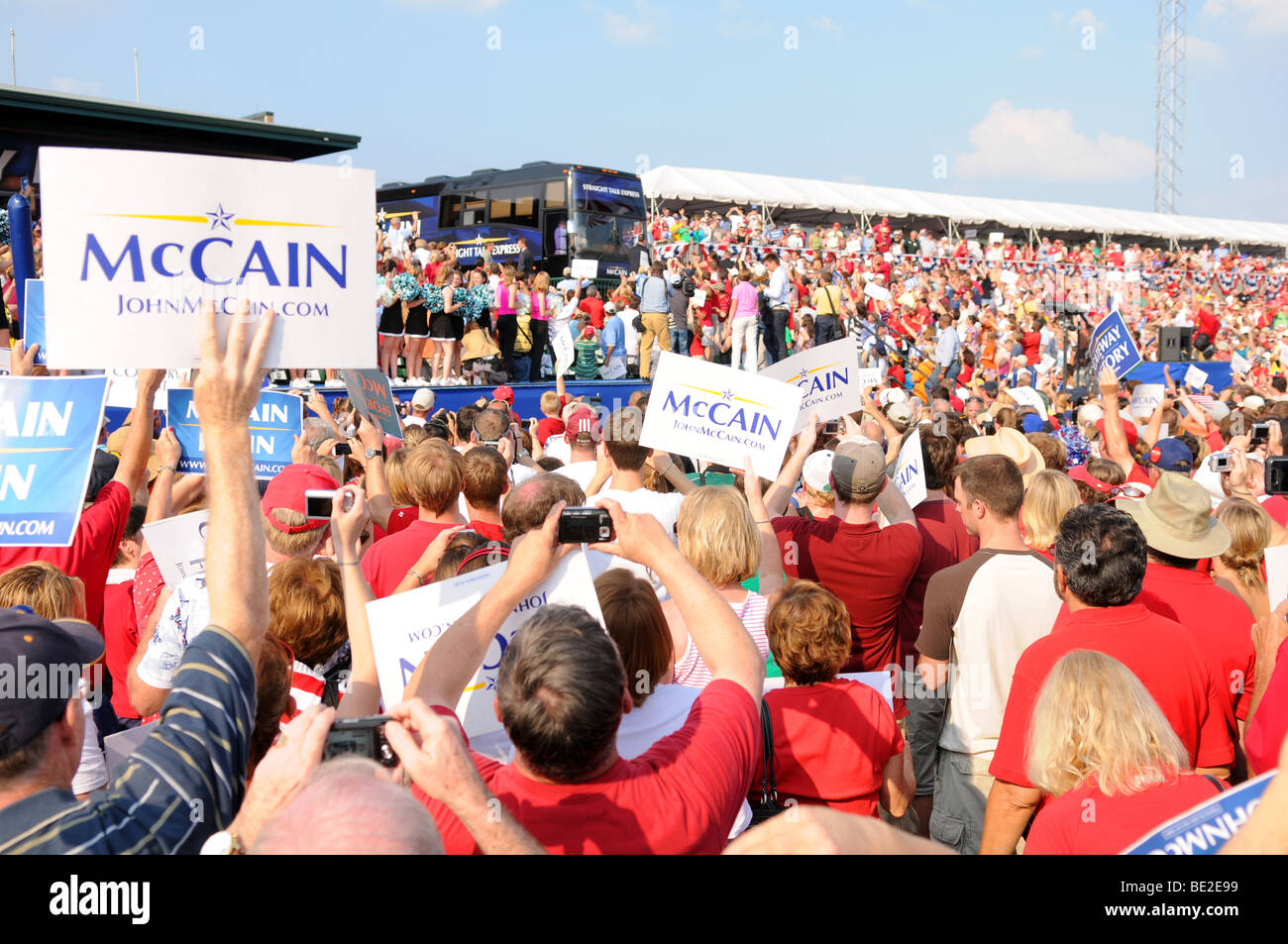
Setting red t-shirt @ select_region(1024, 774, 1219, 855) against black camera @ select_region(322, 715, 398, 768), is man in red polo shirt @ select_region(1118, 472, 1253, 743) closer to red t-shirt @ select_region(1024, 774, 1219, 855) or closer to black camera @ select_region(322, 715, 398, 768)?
red t-shirt @ select_region(1024, 774, 1219, 855)

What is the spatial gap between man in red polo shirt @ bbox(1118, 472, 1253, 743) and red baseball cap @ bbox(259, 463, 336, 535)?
294 centimetres

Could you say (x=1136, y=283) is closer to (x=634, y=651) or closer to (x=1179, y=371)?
(x=1179, y=371)

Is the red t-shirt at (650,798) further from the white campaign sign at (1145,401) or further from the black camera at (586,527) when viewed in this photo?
the white campaign sign at (1145,401)

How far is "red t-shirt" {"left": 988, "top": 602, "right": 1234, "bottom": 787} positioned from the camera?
3088 millimetres

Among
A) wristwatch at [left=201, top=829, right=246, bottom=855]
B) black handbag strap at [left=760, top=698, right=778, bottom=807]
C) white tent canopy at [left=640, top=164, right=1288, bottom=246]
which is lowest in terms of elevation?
black handbag strap at [left=760, top=698, right=778, bottom=807]

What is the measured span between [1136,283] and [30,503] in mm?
35086

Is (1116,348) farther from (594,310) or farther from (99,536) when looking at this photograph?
(594,310)

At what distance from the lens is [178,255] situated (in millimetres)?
2986

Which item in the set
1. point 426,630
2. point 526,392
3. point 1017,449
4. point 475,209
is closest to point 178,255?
point 426,630

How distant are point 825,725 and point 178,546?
2.24 meters

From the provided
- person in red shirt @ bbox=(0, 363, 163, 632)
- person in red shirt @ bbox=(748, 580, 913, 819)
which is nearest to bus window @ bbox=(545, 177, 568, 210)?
person in red shirt @ bbox=(0, 363, 163, 632)

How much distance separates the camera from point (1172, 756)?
241 centimetres

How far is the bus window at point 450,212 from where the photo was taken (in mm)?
26766
